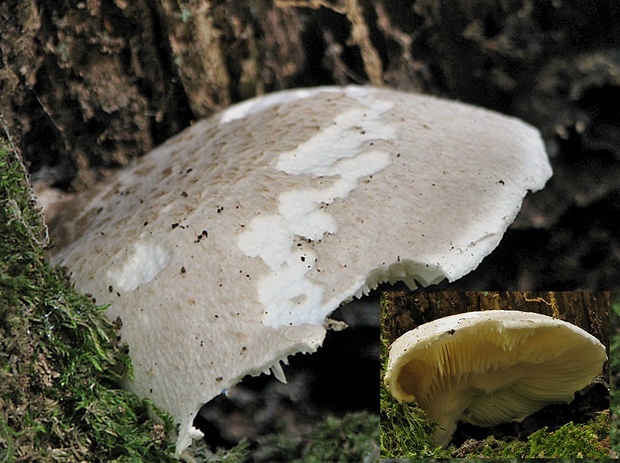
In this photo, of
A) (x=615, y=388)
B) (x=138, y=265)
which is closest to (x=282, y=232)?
(x=138, y=265)

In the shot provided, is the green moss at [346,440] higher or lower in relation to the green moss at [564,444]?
higher

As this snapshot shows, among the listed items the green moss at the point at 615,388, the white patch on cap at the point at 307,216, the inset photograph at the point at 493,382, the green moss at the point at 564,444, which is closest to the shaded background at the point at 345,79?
the inset photograph at the point at 493,382

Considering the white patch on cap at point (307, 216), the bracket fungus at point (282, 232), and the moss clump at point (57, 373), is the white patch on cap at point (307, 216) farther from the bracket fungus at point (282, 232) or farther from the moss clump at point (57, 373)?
the moss clump at point (57, 373)

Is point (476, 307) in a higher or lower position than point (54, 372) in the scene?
lower

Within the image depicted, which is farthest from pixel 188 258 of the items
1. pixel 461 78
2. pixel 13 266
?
pixel 461 78

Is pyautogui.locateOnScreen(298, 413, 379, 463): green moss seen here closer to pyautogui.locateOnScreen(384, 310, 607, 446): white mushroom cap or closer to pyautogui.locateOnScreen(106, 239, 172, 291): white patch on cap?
pyautogui.locateOnScreen(384, 310, 607, 446): white mushroom cap

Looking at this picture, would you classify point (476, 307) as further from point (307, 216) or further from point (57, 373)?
point (57, 373)

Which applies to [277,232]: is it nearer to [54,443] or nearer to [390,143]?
[390,143]
